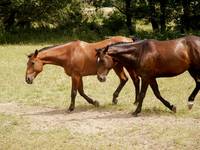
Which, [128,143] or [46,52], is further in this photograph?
[46,52]

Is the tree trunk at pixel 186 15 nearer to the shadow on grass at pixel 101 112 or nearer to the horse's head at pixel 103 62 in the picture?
the shadow on grass at pixel 101 112

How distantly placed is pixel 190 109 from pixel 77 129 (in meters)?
2.68

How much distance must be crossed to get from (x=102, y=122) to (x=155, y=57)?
1712mm

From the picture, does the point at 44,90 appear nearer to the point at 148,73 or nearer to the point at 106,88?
the point at 106,88

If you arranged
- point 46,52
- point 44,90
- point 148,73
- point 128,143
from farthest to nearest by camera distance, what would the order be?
point 44,90 → point 46,52 → point 148,73 → point 128,143

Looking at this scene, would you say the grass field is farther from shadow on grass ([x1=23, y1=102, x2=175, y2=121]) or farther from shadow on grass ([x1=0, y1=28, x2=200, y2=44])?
shadow on grass ([x1=0, y1=28, x2=200, y2=44])

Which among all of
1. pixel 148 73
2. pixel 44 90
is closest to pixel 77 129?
pixel 148 73

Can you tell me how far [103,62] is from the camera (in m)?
11.3

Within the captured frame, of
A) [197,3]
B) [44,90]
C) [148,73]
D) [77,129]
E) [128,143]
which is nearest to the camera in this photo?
[128,143]

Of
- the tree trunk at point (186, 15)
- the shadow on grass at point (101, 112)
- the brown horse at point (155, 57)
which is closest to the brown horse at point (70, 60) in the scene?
the shadow on grass at point (101, 112)

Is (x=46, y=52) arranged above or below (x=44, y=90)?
above

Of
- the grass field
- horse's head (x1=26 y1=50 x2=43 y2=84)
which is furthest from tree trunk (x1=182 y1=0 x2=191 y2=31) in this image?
horse's head (x1=26 y1=50 x2=43 y2=84)

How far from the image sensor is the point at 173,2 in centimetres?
2731

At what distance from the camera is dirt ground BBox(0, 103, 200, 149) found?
10008 mm
